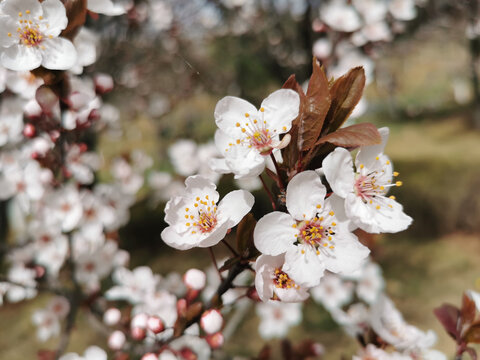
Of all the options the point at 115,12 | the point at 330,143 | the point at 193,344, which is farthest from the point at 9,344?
the point at 330,143

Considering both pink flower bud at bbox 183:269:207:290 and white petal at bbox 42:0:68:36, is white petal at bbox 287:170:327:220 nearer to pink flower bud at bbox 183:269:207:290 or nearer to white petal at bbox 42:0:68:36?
pink flower bud at bbox 183:269:207:290

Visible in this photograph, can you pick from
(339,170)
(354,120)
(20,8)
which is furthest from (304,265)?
(354,120)

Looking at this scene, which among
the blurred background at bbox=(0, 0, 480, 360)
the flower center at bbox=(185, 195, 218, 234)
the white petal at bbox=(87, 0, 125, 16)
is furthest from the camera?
the blurred background at bbox=(0, 0, 480, 360)

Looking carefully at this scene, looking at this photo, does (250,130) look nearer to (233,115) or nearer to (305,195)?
(233,115)

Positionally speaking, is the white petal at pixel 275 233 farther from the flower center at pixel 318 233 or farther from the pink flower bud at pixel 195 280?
the pink flower bud at pixel 195 280

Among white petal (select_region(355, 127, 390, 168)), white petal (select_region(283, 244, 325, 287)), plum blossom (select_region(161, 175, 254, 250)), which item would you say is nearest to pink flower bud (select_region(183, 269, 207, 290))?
plum blossom (select_region(161, 175, 254, 250))

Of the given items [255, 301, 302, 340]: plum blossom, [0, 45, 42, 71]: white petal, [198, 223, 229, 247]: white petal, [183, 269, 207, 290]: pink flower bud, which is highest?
[0, 45, 42, 71]: white petal

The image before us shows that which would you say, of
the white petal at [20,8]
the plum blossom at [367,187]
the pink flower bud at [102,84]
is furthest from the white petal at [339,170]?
the pink flower bud at [102,84]
